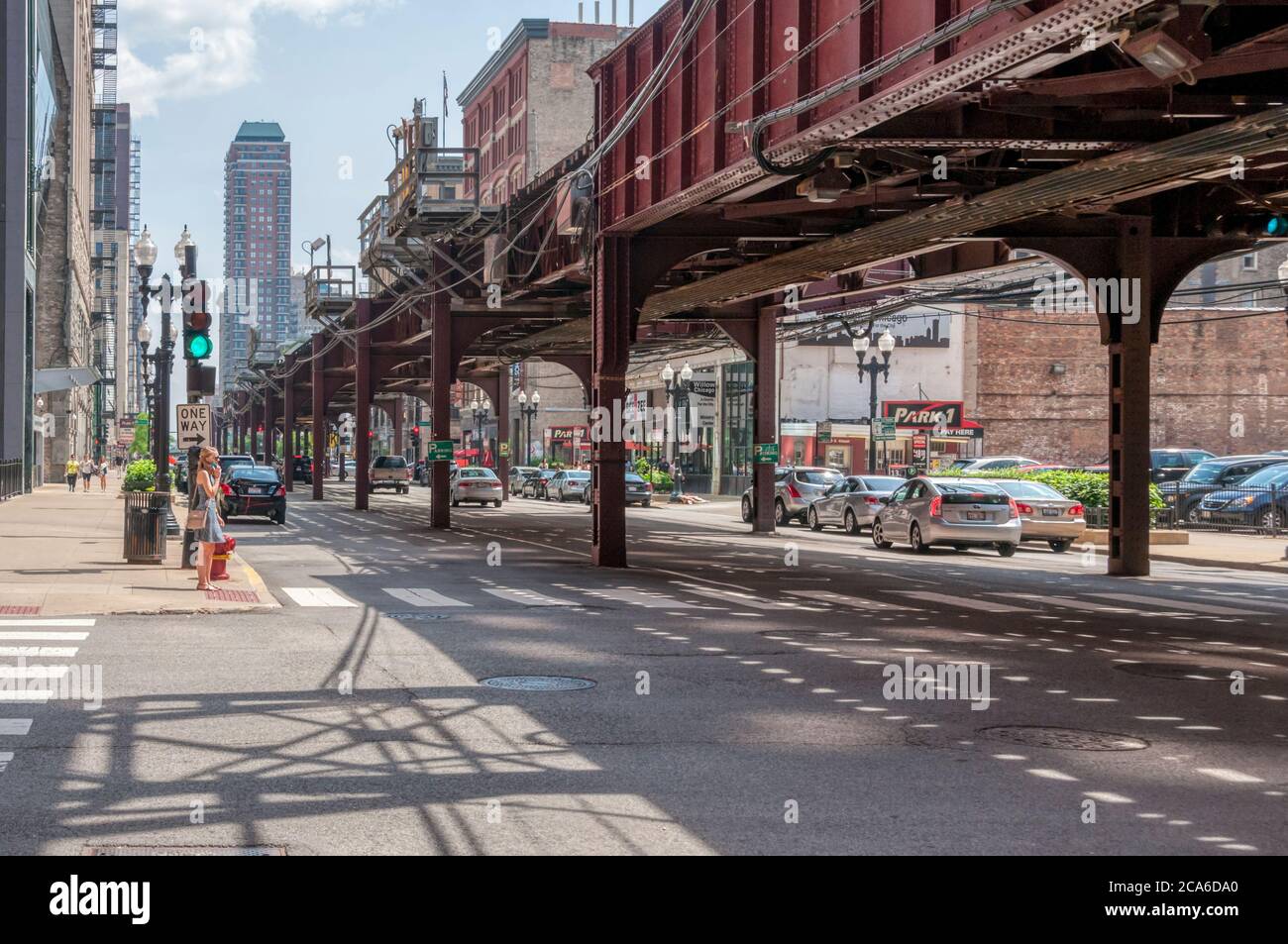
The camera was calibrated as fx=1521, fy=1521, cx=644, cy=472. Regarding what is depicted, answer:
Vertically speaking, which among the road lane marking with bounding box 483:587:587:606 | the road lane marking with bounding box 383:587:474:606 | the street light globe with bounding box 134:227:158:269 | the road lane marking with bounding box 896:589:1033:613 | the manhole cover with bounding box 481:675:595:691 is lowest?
the road lane marking with bounding box 896:589:1033:613

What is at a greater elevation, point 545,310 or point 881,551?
point 545,310

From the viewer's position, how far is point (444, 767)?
8.81 m

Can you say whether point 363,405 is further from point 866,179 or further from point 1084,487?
point 866,179

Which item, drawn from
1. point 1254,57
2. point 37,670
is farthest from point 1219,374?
point 37,670

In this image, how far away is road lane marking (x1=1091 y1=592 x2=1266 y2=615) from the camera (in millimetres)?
19609

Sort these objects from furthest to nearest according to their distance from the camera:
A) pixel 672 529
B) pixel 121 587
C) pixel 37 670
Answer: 1. pixel 672 529
2. pixel 121 587
3. pixel 37 670

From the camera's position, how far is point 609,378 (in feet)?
89.8

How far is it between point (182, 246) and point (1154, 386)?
184ft

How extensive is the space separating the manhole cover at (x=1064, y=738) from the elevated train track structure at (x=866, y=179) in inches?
233

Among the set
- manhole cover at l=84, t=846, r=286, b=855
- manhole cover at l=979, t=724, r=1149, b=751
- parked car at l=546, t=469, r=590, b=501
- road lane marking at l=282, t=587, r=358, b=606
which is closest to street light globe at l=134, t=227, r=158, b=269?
road lane marking at l=282, t=587, r=358, b=606

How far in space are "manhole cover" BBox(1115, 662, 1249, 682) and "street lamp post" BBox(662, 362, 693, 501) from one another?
4665cm

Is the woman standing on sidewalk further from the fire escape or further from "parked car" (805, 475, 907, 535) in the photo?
the fire escape

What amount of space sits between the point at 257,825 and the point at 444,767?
1.65 m

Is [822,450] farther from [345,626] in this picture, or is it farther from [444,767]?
[444,767]
